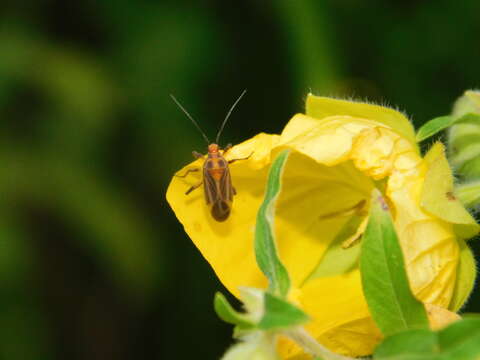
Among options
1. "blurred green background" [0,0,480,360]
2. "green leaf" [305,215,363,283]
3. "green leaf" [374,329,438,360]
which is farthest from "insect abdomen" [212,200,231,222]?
"blurred green background" [0,0,480,360]

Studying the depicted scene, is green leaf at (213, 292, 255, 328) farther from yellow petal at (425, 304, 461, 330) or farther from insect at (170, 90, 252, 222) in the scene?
insect at (170, 90, 252, 222)

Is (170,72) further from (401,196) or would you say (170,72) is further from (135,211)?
(401,196)

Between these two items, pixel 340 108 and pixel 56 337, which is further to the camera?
pixel 56 337

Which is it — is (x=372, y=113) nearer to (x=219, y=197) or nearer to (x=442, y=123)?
(x=442, y=123)

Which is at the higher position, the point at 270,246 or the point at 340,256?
the point at 270,246

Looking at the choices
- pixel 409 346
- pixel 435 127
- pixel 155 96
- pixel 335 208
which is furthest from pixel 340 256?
pixel 155 96

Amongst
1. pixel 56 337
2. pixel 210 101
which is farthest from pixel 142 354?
pixel 210 101
